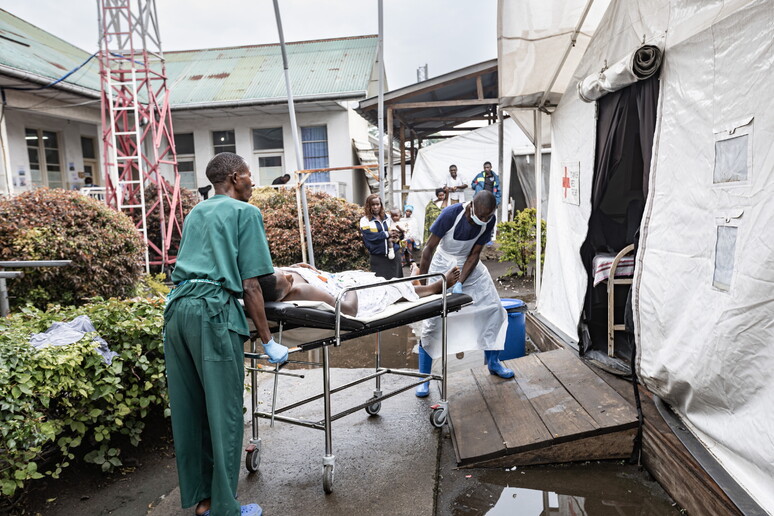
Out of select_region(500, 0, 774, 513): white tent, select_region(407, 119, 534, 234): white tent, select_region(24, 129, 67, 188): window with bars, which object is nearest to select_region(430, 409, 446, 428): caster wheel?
select_region(500, 0, 774, 513): white tent

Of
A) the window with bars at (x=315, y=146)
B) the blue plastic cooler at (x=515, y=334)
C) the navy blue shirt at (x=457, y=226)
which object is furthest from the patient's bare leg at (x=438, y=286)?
the window with bars at (x=315, y=146)

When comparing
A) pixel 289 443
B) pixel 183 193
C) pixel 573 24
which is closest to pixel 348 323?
pixel 289 443

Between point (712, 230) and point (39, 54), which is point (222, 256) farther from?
point (39, 54)

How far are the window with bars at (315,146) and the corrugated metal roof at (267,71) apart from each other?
1495mm

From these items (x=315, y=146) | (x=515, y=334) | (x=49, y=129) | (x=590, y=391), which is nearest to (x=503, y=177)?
(x=315, y=146)

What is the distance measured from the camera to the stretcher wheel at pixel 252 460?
3734 millimetres

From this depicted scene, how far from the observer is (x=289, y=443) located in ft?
13.9

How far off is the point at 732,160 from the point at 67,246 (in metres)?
6.09

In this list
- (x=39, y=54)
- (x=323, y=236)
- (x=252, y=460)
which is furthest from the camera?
(x=39, y=54)

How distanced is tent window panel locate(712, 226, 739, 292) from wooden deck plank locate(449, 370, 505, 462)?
66.1 inches

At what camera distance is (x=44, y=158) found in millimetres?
14992

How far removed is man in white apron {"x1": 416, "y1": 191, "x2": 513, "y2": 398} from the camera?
4840 mm

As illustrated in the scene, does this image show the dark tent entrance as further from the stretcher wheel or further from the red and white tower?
the red and white tower

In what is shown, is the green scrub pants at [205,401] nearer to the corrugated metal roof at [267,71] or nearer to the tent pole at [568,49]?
the tent pole at [568,49]
